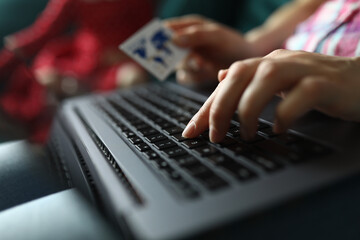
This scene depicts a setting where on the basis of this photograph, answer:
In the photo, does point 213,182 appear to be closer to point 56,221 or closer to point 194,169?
point 194,169

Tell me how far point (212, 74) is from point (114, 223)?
52 centimetres

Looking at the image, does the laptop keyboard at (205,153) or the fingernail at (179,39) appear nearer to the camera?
the laptop keyboard at (205,153)

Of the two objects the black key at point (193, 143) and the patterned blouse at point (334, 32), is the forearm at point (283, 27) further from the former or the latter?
the black key at point (193, 143)

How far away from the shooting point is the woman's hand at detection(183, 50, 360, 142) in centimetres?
28

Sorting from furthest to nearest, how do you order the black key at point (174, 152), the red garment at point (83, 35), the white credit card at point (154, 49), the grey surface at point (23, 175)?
the red garment at point (83, 35) → the white credit card at point (154, 49) → the grey surface at point (23, 175) → the black key at point (174, 152)

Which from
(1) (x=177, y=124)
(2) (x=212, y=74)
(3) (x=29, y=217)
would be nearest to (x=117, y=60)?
(2) (x=212, y=74)

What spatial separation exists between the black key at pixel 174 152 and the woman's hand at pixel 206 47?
14.9 inches

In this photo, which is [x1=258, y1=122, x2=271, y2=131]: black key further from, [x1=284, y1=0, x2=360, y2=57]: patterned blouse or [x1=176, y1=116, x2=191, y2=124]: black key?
[x1=284, y1=0, x2=360, y2=57]: patterned blouse

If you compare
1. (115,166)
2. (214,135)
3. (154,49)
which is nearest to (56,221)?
(115,166)

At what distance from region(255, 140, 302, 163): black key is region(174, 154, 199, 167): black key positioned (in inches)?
2.6

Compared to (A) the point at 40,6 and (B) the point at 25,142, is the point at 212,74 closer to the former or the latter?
(B) the point at 25,142

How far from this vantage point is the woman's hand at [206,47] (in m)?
0.69

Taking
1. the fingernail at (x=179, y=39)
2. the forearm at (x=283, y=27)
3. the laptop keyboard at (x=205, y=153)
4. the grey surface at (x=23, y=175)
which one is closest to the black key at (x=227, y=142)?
the laptop keyboard at (x=205, y=153)

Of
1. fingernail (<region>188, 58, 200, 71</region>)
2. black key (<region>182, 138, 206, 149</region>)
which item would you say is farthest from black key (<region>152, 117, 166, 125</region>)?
fingernail (<region>188, 58, 200, 71</region>)
